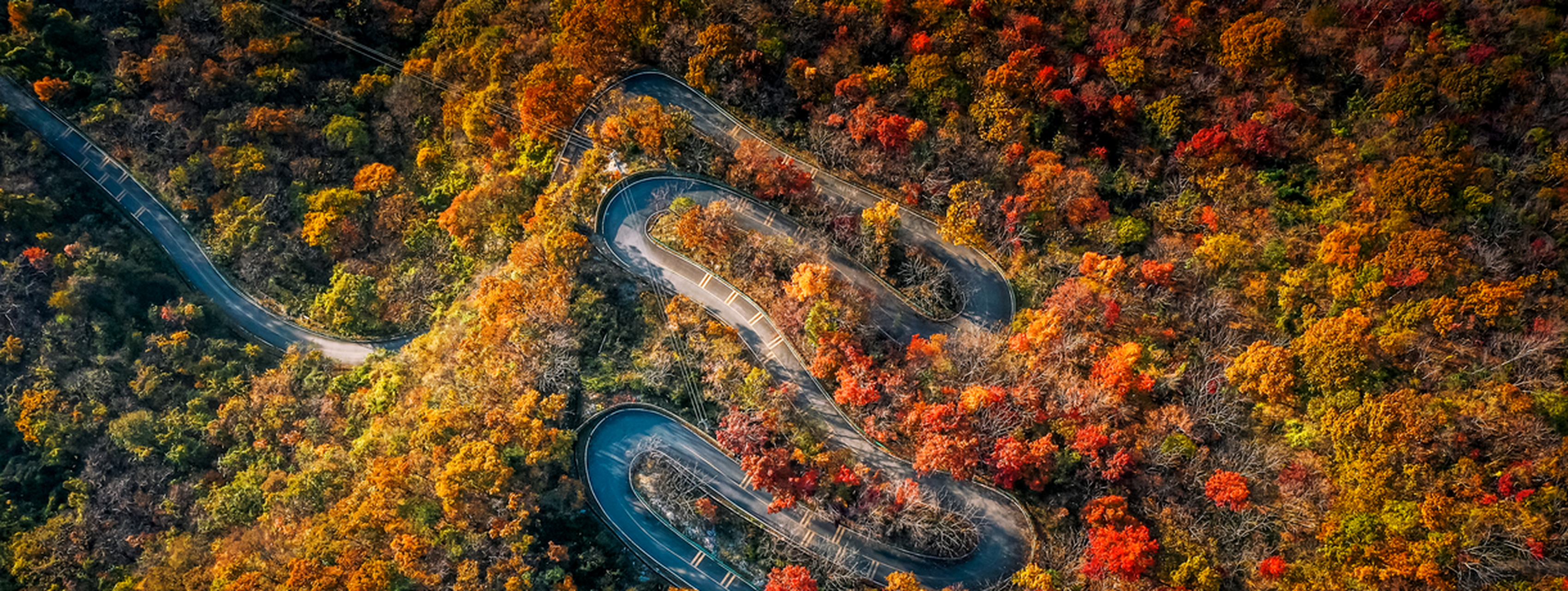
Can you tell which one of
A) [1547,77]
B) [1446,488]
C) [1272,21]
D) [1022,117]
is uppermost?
[1547,77]

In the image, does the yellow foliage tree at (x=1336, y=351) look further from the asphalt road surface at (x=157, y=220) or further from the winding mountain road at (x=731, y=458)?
the asphalt road surface at (x=157, y=220)

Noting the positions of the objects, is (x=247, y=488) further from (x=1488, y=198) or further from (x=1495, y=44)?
(x=1495, y=44)

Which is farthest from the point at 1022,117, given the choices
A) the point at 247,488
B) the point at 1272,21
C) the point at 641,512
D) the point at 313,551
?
the point at 247,488

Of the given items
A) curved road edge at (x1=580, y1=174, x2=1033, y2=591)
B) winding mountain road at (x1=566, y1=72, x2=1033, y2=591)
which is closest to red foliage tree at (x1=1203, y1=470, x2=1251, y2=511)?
curved road edge at (x1=580, y1=174, x2=1033, y2=591)

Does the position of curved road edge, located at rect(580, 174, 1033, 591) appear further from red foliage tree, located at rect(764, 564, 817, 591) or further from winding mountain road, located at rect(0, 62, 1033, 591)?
red foliage tree, located at rect(764, 564, 817, 591)

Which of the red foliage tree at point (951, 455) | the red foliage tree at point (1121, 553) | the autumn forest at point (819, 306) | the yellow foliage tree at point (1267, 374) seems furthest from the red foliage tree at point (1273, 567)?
the red foliage tree at point (951, 455)
